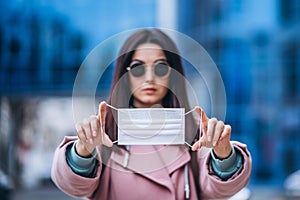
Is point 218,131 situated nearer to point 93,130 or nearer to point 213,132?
point 213,132

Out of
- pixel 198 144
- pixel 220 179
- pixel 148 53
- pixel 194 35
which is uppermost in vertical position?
pixel 194 35

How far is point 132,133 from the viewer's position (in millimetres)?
2199

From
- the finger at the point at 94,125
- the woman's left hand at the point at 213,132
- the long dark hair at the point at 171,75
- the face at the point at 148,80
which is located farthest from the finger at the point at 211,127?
the finger at the point at 94,125

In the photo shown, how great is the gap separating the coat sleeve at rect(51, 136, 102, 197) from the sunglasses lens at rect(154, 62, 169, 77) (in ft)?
1.15

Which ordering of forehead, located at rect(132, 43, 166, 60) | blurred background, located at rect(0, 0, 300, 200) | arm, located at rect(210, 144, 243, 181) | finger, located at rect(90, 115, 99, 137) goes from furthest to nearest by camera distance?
blurred background, located at rect(0, 0, 300, 200) < forehead, located at rect(132, 43, 166, 60) < arm, located at rect(210, 144, 243, 181) < finger, located at rect(90, 115, 99, 137)

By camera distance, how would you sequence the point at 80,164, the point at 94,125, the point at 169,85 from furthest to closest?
1. the point at 169,85
2. the point at 80,164
3. the point at 94,125

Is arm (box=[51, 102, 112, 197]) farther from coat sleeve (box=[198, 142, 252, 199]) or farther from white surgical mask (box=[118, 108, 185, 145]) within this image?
coat sleeve (box=[198, 142, 252, 199])

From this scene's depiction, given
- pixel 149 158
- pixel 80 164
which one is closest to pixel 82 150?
pixel 80 164

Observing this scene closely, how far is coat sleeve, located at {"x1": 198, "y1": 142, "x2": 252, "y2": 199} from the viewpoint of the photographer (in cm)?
222

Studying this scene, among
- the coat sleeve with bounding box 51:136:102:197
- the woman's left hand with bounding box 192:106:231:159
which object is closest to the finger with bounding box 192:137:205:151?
the woman's left hand with bounding box 192:106:231:159

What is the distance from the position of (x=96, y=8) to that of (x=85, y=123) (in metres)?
12.8

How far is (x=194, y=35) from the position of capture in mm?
13305

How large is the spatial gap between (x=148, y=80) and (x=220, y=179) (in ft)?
1.36

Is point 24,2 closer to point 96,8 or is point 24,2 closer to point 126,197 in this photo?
point 96,8
